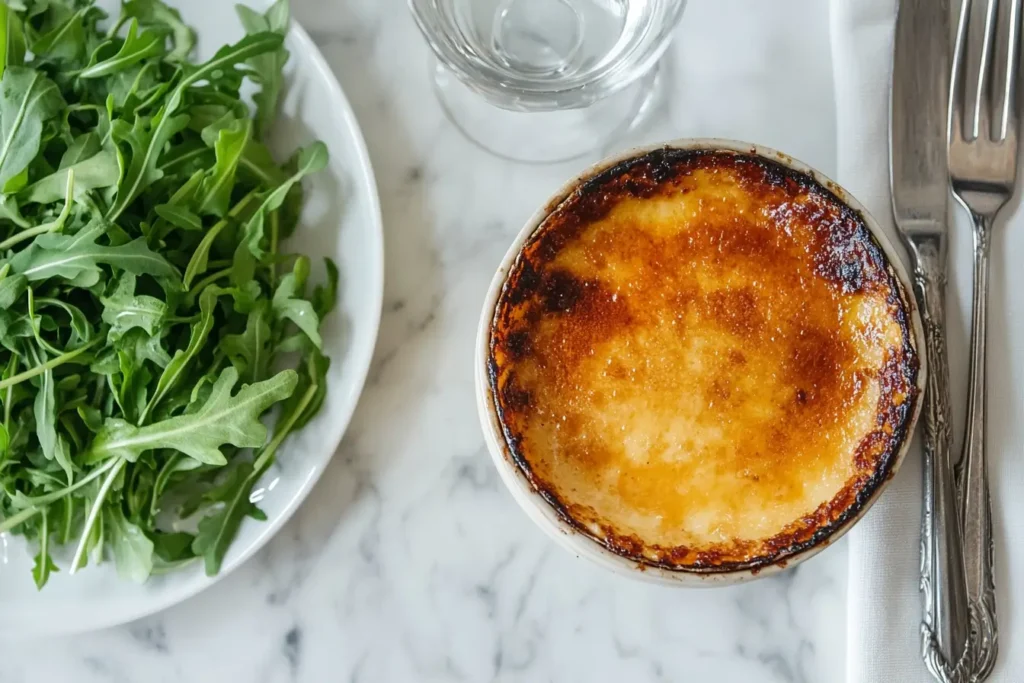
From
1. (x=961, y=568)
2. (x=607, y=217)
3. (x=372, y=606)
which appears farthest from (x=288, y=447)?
(x=961, y=568)

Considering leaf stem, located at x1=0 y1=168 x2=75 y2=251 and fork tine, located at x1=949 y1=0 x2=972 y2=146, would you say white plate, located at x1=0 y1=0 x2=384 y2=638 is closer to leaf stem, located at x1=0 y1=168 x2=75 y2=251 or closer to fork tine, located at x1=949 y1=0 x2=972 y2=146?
leaf stem, located at x1=0 y1=168 x2=75 y2=251

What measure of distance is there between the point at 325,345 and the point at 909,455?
0.66m

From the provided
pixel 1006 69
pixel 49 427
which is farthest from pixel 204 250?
pixel 1006 69

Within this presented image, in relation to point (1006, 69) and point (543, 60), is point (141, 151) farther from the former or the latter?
point (1006, 69)

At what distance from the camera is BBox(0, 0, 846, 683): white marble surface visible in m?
1.06

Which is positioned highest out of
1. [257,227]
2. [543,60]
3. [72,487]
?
[543,60]

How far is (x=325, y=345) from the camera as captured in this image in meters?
1.03

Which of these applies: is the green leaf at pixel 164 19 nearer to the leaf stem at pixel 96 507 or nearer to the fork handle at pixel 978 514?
the leaf stem at pixel 96 507

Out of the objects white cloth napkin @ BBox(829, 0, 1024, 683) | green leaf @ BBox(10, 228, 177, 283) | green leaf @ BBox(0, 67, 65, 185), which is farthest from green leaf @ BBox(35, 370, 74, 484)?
white cloth napkin @ BBox(829, 0, 1024, 683)

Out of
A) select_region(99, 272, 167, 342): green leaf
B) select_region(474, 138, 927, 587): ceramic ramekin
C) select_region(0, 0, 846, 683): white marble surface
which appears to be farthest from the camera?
select_region(0, 0, 846, 683): white marble surface

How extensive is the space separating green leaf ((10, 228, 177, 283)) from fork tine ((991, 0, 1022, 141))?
2.98ft

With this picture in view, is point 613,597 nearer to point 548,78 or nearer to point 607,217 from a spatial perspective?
point 607,217

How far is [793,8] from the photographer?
1072mm

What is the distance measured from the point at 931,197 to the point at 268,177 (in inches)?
28.9
